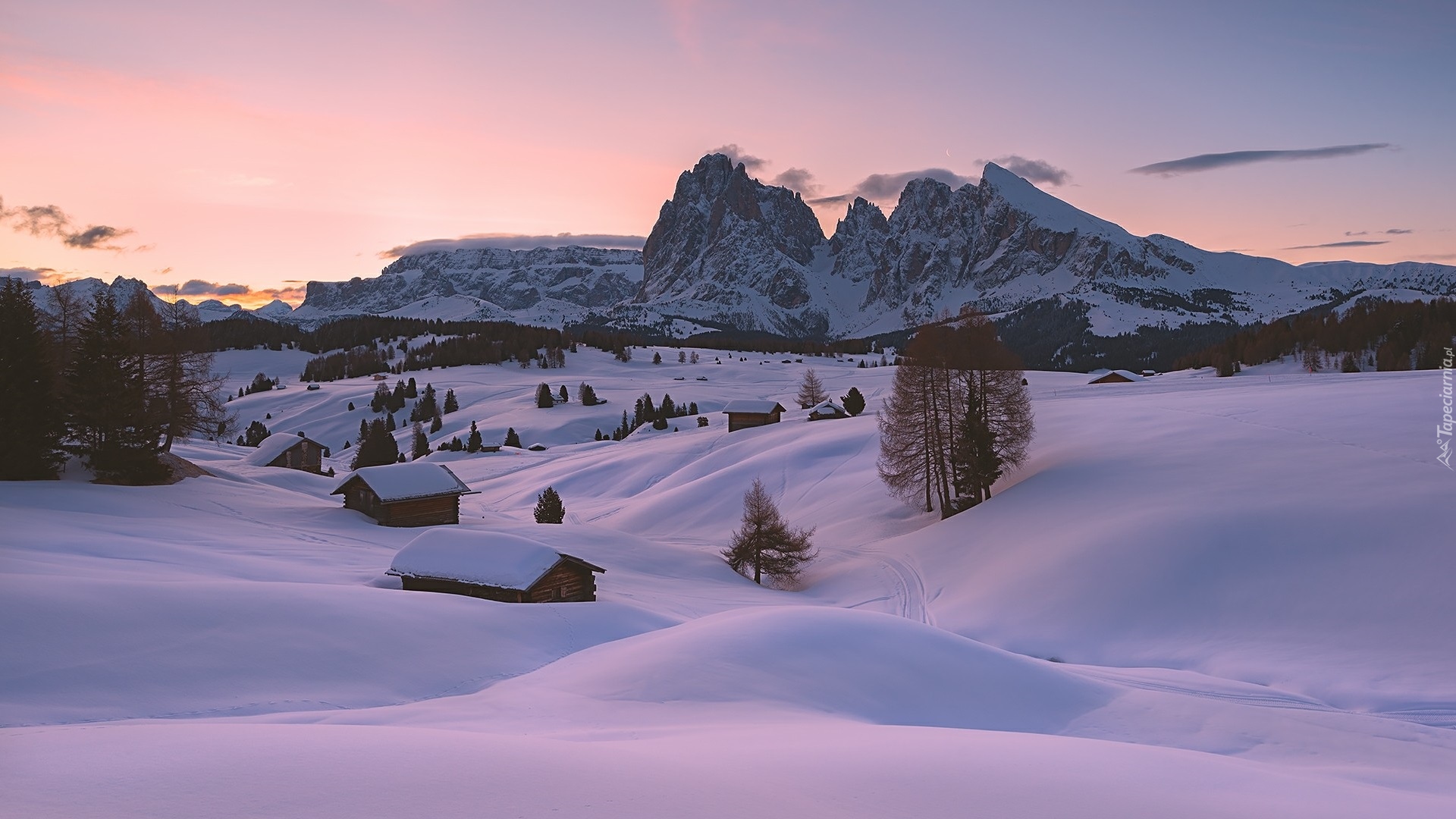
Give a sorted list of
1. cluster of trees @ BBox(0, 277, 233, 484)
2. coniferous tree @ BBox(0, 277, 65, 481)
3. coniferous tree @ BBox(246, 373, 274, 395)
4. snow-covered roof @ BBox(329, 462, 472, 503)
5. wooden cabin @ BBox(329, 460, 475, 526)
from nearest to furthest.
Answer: coniferous tree @ BBox(0, 277, 65, 481) < cluster of trees @ BBox(0, 277, 233, 484) < wooden cabin @ BBox(329, 460, 475, 526) < snow-covered roof @ BBox(329, 462, 472, 503) < coniferous tree @ BBox(246, 373, 274, 395)

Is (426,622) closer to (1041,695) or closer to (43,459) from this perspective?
(1041,695)

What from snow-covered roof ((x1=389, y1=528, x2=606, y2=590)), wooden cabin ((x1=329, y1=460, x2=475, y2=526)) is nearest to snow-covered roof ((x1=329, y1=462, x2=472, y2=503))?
wooden cabin ((x1=329, y1=460, x2=475, y2=526))

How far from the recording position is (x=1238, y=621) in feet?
72.9

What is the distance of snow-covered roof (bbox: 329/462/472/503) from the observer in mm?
38875

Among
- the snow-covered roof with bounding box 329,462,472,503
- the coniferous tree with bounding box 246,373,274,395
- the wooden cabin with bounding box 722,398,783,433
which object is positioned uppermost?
the coniferous tree with bounding box 246,373,274,395

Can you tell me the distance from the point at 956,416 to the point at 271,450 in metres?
62.0

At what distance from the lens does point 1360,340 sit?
94.2 meters

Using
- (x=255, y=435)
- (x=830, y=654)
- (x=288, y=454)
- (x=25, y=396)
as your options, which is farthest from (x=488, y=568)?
(x=255, y=435)

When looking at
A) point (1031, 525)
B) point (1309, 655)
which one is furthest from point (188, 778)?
point (1031, 525)

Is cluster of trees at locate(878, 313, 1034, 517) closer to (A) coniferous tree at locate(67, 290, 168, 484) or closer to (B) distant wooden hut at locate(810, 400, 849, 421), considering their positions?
(B) distant wooden hut at locate(810, 400, 849, 421)

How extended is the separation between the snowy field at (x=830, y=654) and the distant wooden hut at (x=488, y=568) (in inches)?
92.0

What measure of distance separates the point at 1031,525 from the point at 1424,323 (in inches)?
3561

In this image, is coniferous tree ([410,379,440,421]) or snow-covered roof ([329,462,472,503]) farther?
coniferous tree ([410,379,440,421])

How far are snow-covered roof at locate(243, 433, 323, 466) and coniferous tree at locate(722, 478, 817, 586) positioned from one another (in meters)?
52.6
